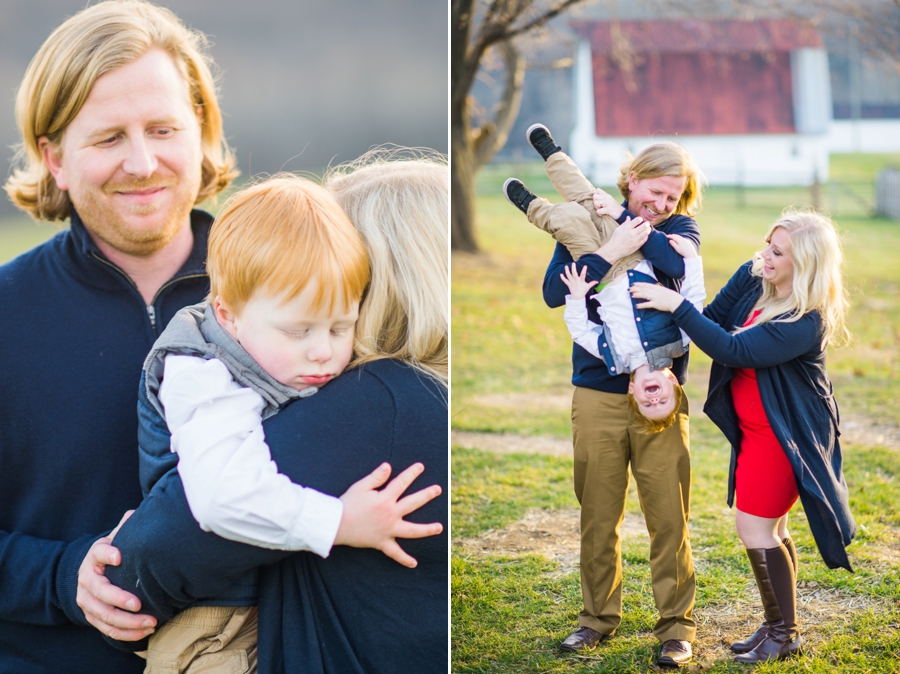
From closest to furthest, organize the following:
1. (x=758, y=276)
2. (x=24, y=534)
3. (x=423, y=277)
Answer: (x=423, y=277)
(x=24, y=534)
(x=758, y=276)

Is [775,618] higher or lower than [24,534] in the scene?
lower

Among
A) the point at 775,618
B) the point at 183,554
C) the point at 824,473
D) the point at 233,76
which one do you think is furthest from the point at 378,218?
the point at 775,618

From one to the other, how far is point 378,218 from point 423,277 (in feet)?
0.61

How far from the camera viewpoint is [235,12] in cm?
274

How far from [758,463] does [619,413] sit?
0.44 meters

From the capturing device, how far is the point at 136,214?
2.40 meters

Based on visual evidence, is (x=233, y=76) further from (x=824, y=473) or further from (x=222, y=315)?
(x=824, y=473)

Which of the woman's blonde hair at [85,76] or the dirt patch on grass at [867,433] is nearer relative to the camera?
the woman's blonde hair at [85,76]

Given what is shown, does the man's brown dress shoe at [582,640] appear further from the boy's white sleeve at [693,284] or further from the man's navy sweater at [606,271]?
the boy's white sleeve at [693,284]

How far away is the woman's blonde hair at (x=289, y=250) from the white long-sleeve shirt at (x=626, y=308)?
2.51 feet

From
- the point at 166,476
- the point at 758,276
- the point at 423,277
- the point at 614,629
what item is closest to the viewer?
the point at 166,476

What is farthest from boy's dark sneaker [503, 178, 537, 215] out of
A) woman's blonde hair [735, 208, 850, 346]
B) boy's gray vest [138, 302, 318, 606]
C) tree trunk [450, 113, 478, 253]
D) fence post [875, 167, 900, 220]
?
fence post [875, 167, 900, 220]

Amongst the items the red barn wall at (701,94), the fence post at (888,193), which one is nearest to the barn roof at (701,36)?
the red barn wall at (701,94)

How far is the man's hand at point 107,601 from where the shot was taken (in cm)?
203
